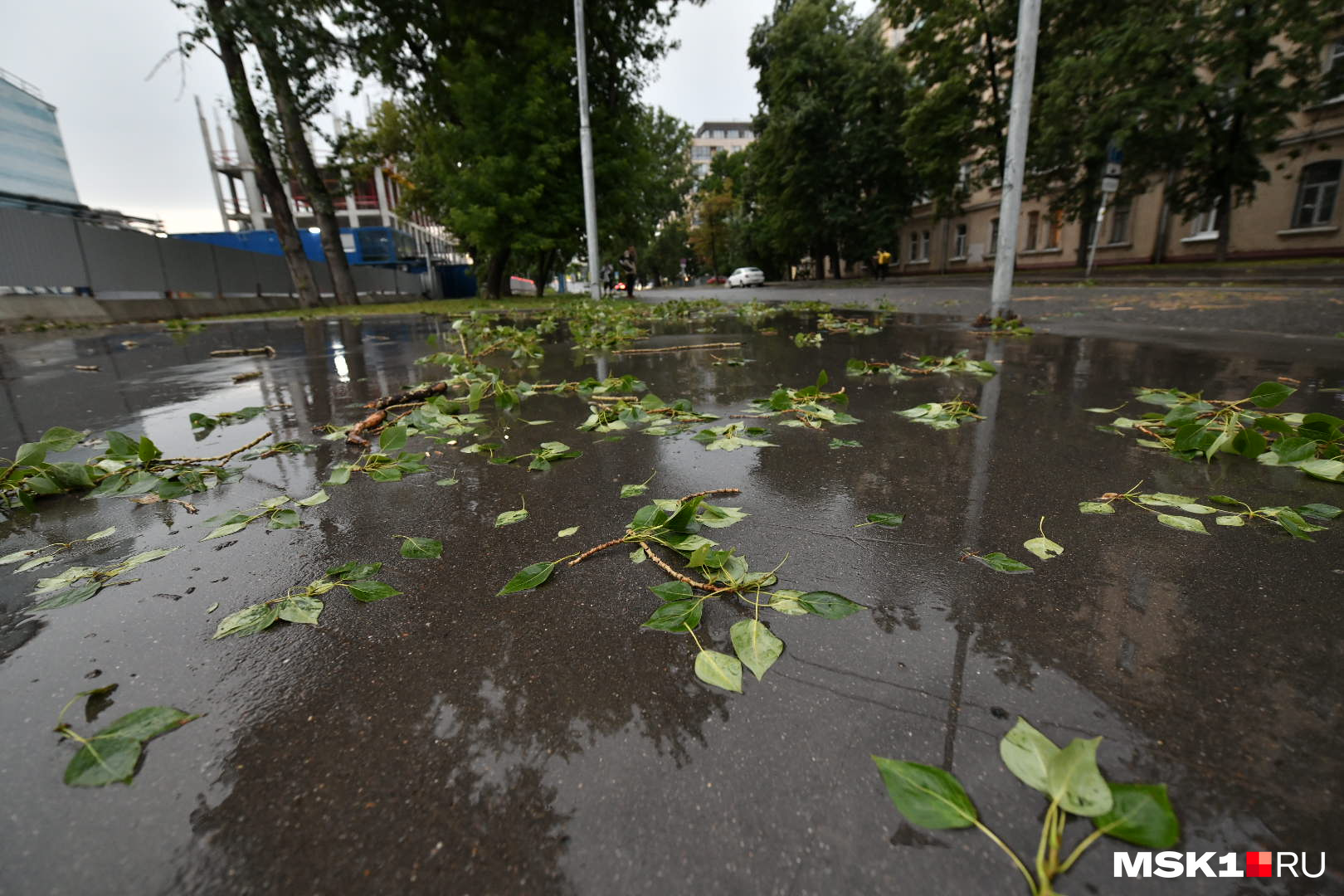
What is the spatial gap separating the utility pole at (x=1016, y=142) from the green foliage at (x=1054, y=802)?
6.65m

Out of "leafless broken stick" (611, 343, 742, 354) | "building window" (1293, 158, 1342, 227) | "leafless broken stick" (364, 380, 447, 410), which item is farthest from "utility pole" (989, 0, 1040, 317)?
"building window" (1293, 158, 1342, 227)

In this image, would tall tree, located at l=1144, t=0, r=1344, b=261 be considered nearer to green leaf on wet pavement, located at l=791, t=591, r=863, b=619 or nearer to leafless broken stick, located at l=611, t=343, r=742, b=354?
leafless broken stick, located at l=611, t=343, r=742, b=354

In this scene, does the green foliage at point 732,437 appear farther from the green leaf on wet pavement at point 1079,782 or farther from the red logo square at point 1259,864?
the red logo square at point 1259,864

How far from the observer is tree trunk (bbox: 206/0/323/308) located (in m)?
14.8

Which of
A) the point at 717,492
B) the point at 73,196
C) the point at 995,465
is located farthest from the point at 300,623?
the point at 73,196

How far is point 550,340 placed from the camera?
795cm

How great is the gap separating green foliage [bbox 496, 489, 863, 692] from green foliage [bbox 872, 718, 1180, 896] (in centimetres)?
31

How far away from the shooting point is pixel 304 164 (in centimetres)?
1659

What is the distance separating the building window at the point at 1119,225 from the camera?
23.6 meters

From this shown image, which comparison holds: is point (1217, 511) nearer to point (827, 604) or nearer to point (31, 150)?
point (827, 604)

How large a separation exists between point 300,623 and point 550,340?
6.93 m

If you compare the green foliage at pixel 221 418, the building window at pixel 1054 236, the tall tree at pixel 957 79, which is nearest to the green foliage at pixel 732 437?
the green foliage at pixel 221 418

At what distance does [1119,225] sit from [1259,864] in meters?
31.1

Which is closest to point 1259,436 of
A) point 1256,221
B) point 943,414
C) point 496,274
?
point 943,414
